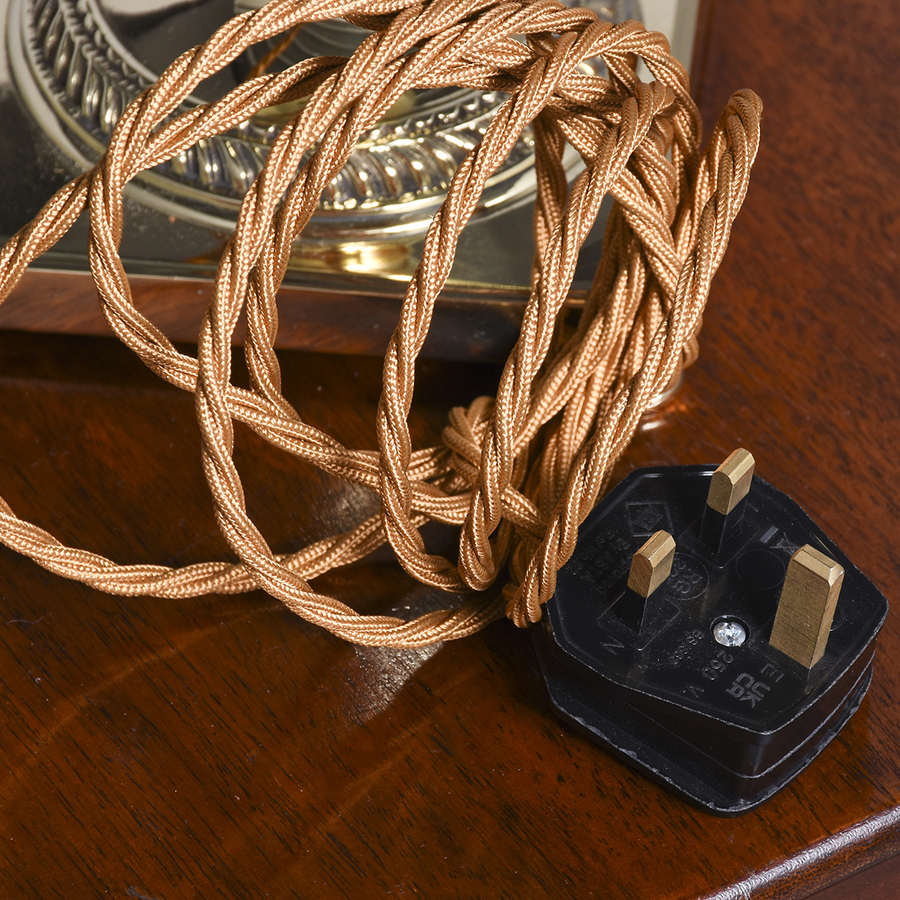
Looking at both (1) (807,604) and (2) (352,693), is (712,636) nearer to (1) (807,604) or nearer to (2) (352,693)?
(1) (807,604)

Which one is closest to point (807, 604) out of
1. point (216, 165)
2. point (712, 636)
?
point (712, 636)

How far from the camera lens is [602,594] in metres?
0.44

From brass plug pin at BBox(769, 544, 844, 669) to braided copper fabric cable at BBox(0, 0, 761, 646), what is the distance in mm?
73

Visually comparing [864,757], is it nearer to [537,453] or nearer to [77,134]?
[537,453]

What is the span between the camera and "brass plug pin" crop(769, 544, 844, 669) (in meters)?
0.40

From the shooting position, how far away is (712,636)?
1.39 feet

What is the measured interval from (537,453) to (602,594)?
0.33ft

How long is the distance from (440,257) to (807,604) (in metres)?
0.17

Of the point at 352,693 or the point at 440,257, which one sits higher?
the point at 440,257

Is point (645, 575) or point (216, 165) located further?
point (216, 165)

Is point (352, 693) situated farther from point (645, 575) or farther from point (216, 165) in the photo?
point (216, 165)

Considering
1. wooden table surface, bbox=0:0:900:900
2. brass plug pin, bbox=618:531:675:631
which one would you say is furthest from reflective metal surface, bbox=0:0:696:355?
brass plug pin, bbox=618:531:675:631

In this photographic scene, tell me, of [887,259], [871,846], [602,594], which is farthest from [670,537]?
[887,259]

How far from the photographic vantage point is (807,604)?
0.40 metres
